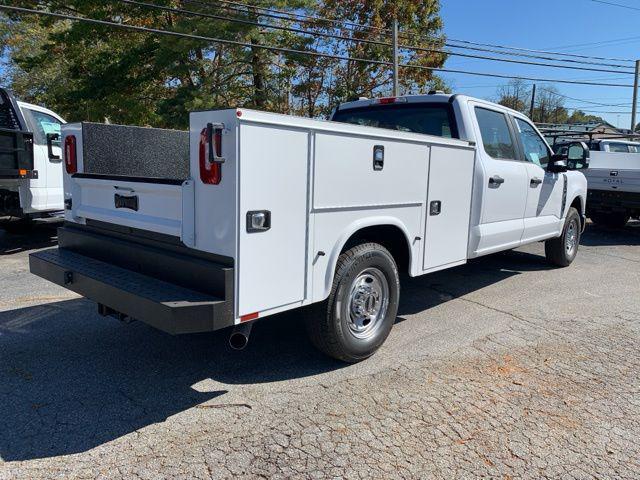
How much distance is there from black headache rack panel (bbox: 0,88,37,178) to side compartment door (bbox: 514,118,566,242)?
6.80 metres

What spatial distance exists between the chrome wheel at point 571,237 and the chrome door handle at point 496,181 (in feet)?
9.59

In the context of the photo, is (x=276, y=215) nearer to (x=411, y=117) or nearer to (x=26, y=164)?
(x=411, y=117)

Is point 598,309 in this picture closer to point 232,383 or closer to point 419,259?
point 419,259

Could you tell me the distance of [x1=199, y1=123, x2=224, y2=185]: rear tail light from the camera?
2.95m

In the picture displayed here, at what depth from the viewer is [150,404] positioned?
A: 347 centimetres

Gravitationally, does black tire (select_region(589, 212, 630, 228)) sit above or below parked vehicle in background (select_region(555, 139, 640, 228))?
below

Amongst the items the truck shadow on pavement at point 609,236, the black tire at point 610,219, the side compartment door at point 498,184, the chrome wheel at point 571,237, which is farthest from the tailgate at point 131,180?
the black tire at point 610,219

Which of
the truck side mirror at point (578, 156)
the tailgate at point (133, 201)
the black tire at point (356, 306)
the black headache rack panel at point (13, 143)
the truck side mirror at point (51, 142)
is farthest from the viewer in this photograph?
the truck side mirror at point (51, 142)

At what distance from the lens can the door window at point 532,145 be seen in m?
6.34

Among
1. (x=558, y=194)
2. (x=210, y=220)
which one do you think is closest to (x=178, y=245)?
(x=210, y=220)

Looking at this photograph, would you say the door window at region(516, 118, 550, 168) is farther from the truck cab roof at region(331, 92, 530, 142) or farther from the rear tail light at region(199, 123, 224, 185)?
the rear tail light at region(199, 123, 224, 185)

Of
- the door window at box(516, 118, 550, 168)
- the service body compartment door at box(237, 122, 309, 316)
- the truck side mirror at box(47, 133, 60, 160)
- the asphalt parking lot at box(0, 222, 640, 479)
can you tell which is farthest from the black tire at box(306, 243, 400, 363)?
the truck side mirror at box(47, 133, 60, 160)

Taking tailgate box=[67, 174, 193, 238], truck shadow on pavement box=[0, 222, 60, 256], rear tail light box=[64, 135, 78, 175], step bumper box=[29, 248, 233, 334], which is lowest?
truck shadow on pavement box=[0, 222, 60, 256]

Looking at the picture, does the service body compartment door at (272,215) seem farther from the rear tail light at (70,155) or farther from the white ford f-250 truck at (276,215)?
the rear tail light at (70,155)
